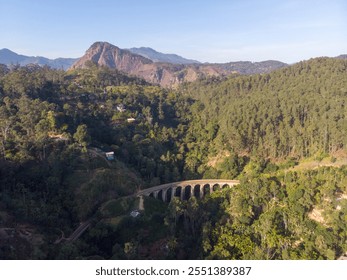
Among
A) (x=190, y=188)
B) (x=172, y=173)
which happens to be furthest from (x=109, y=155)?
(x=190, y=188)

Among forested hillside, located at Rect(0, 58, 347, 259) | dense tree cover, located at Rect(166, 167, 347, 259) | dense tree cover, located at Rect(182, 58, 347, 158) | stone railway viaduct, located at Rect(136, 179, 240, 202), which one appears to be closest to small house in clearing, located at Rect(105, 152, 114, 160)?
forested hillside, located at Rect(0, 58, 347, 259)

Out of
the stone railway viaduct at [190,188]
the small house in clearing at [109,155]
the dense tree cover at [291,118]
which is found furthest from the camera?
the dense tree cover at [291,118]

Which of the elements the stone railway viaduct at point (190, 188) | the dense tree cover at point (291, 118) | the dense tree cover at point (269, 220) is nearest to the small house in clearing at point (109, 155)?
the stone railway viaduct at point (190, 188)

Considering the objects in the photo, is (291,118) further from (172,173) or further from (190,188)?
(172,173)

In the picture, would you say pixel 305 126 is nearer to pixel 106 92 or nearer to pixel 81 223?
pixel 81 223

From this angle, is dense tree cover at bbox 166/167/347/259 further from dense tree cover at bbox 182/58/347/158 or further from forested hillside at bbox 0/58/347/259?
dense tree cover at bbox 182/58/347/158

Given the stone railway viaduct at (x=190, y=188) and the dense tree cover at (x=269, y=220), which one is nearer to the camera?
the dense tree cover at (x=269, y=220)

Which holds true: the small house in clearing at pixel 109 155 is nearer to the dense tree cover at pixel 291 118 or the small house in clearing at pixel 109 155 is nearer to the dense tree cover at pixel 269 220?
the dense tree cover at pixel 269 220
